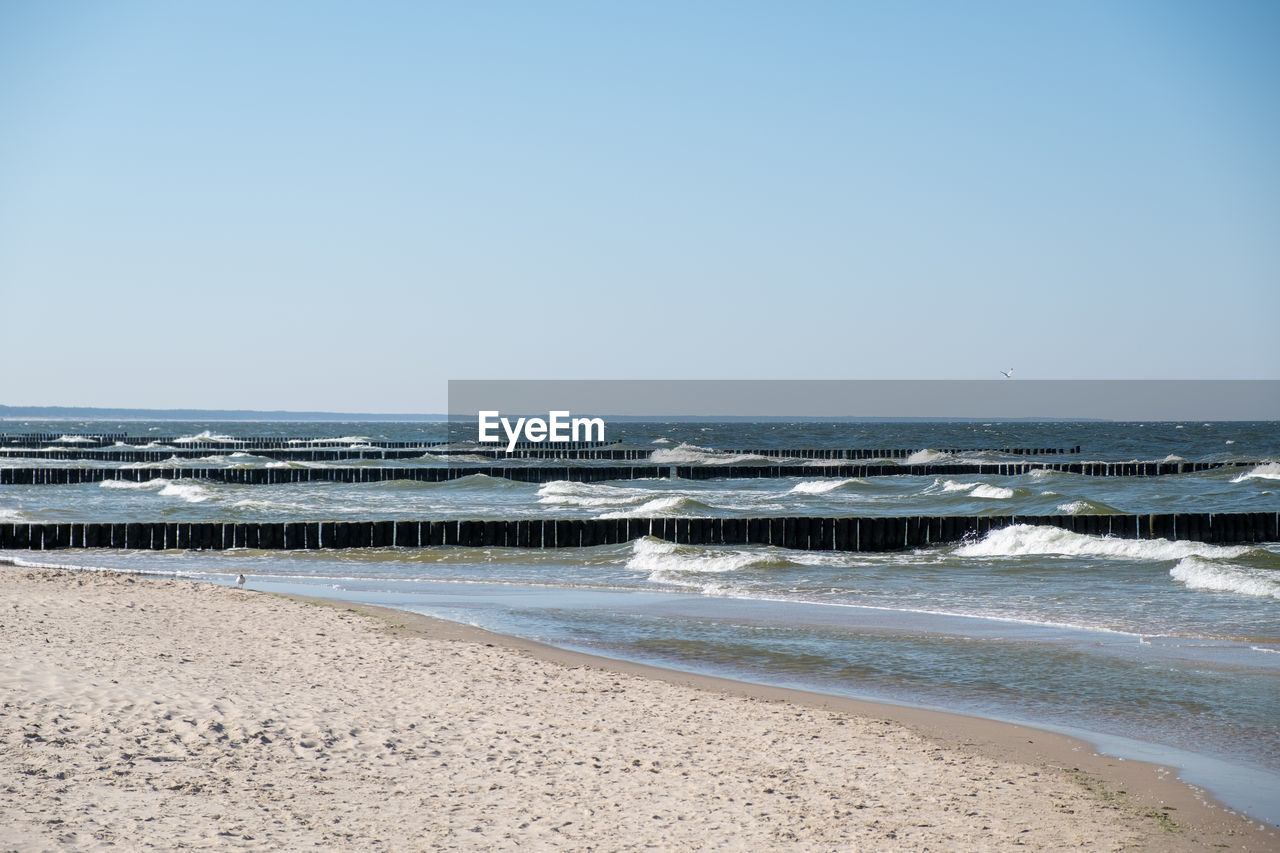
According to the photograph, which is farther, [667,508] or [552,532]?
[667,508]

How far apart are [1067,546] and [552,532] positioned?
852 centimetres

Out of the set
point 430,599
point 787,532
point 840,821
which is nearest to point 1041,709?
point 840,821

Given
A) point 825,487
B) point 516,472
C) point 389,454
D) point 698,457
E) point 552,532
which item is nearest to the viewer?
point 552,532

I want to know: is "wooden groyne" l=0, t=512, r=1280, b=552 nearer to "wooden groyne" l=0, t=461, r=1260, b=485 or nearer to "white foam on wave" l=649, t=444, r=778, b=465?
"wooden groyne" l=0, t=461, r=1260, b=485

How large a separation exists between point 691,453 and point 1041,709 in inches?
2417

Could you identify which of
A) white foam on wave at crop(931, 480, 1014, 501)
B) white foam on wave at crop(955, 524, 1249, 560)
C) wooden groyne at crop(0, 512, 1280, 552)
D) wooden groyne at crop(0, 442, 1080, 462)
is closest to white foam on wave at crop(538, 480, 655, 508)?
white foam on wave at crop(931, 480, 1014, 501)

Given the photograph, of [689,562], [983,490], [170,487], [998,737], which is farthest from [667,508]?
[998,737]

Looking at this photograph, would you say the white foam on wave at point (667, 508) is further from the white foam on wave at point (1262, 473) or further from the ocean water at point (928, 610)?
the white foam on wave at point (1262, 473)

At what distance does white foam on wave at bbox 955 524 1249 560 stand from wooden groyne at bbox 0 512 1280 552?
690 millimetres

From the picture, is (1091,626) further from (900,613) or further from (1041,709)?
(1041,709)

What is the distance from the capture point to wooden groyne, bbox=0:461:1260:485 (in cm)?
3953

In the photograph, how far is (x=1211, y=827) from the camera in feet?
17.4

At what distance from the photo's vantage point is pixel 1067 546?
62.0ft

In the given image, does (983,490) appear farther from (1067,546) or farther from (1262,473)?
(1067,546)
